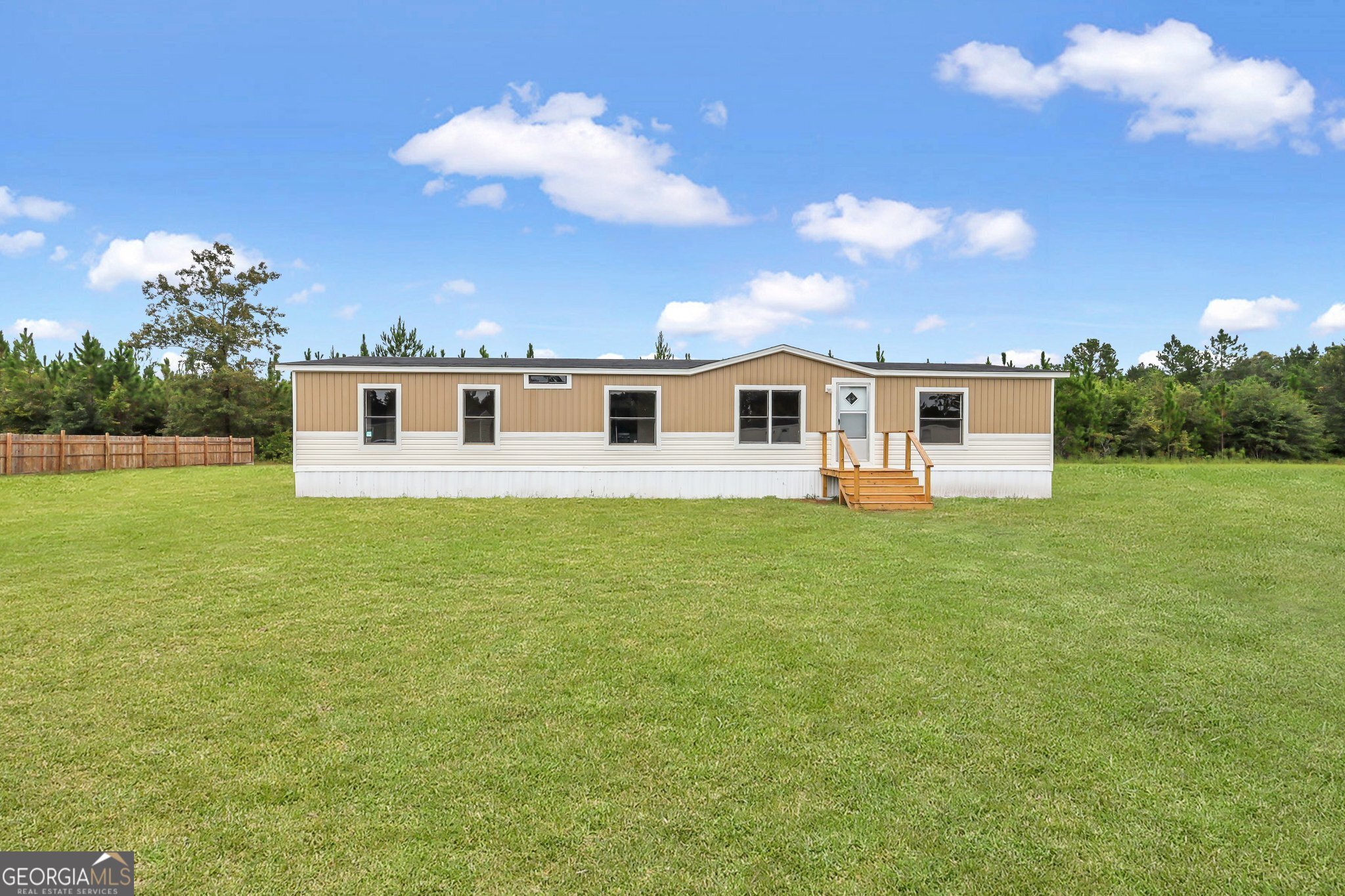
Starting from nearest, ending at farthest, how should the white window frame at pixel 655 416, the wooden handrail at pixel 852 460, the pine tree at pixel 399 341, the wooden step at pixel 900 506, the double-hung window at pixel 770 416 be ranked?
the wooden step at pixel 900 506
the wooden handrail at pixel 852 460
the white window frame at pixel 655 416
the double-hung window at pixel 770 416
the pine tree at pixel 399 341

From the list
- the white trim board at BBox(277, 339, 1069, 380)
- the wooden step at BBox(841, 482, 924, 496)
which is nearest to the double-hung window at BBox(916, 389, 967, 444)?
the white trim board at BBox(277, 339, 1069, 380)

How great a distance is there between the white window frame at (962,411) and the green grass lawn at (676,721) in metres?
6.75

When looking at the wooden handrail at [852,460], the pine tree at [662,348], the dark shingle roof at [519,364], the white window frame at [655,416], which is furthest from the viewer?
the pine tree at [662,348]

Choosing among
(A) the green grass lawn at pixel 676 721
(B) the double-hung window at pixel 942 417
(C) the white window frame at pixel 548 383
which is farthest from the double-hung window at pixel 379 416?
(B) the double-hung window at pixel 942 417

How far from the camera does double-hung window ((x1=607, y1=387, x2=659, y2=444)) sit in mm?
13688

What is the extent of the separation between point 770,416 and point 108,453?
71.9 ft

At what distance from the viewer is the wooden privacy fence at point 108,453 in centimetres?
1884

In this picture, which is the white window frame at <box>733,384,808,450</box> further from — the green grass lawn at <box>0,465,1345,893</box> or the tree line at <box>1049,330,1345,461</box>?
the tree line at <box>1049,330,1345,461</box>

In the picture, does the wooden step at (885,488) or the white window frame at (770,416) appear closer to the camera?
the wooden step at (885,488)

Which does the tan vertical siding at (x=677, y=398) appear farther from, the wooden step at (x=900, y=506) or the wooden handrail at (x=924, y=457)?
the wooden step at (x=900, y=506)

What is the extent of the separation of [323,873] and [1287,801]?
3.73m

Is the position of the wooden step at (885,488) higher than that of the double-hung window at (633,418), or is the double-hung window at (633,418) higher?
the double-hung window at (633,418)

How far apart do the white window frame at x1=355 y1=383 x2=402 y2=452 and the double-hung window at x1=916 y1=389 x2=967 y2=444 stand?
11.0 m

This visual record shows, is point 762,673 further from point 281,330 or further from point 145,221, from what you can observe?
point 281,330
